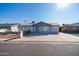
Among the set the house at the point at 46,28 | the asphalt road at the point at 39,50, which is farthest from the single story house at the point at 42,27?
the asphalt road at the point at 39,50

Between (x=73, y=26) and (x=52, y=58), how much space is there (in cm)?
2317

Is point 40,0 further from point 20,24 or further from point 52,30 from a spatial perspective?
point 20,24

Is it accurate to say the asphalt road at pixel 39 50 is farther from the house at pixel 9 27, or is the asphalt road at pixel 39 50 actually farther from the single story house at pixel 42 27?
the house at pixel 9 27

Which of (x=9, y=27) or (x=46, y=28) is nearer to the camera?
(x=46, y=28)

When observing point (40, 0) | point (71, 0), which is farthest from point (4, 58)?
point (71, 0)

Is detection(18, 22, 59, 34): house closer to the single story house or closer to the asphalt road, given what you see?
the single story house

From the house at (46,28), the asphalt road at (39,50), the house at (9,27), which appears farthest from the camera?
the house at (9,27)

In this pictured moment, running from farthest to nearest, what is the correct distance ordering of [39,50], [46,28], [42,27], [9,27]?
[9,27]
[42,27]
[46,28]
[39,50]

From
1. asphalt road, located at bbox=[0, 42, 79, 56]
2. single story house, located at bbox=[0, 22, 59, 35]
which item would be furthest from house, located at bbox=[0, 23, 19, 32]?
asphalt road, located at bbox=[0, 42, 79, 56]

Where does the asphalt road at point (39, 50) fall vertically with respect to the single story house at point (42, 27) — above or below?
below

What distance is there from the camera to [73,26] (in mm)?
28062

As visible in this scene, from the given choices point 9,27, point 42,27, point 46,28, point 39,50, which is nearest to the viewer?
point 39,50

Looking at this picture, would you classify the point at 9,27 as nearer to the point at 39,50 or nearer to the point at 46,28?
the point at 46,28

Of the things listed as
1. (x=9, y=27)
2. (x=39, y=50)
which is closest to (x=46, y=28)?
(x=9, y=27)
